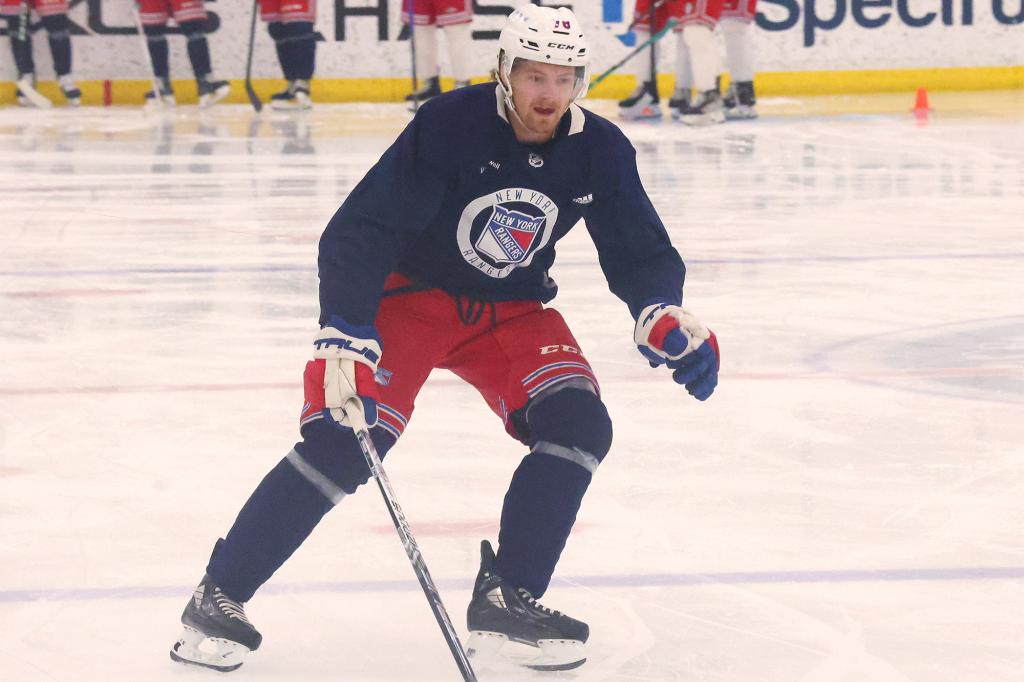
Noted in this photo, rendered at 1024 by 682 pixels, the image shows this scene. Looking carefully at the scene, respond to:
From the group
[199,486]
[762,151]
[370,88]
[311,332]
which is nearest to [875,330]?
[311,332]

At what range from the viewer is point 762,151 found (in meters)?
7.78

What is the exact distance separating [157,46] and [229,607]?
355 inches

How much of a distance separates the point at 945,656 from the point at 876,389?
1374mm

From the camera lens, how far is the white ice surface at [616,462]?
78.5 inches

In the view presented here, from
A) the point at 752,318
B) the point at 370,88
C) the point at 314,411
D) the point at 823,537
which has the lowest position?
the point at 370,88

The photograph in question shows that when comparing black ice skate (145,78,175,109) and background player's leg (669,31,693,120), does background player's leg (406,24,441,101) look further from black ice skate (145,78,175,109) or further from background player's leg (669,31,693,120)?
black ice skate (145,78,175,109)

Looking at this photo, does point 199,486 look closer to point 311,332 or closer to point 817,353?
point 311,332

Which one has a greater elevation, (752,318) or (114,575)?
(114,575)

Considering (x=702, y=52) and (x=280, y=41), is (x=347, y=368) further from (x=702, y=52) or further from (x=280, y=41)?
→ (x=280, y=41)

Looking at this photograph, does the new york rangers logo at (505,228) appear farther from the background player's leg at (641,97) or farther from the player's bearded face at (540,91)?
the background player's leg at (641,97)

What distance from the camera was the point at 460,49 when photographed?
984cm

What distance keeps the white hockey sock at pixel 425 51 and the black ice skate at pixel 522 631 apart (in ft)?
26.7

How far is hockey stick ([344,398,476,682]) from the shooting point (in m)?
1.84

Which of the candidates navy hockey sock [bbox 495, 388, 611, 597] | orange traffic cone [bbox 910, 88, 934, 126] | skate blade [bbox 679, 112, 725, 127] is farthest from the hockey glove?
orange traffic cone [bbox 910, 88, 934, 126]
